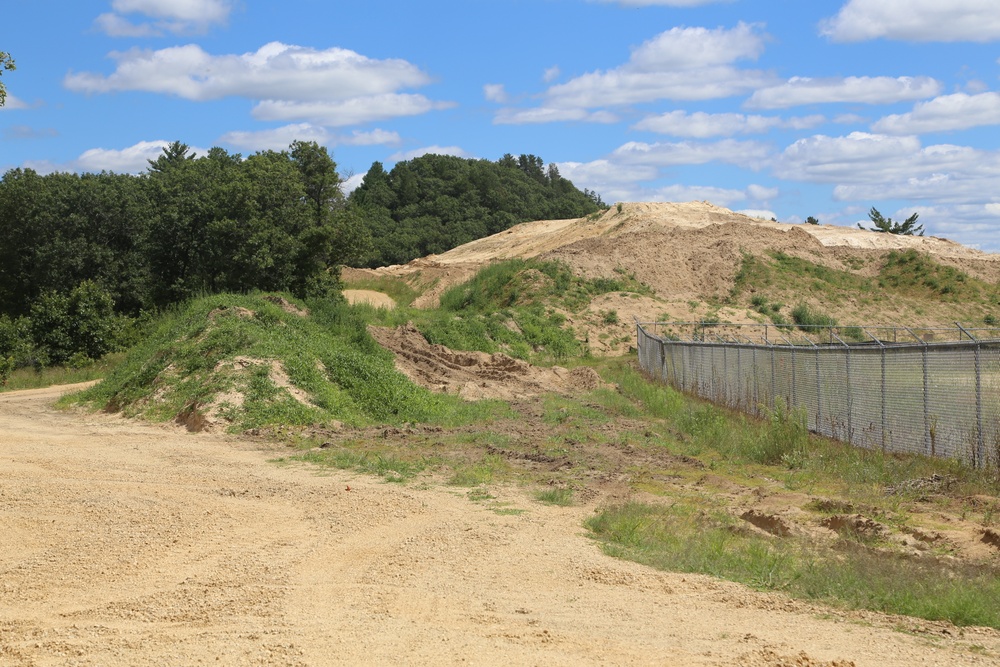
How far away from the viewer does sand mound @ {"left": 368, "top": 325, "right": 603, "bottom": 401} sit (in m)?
26.2

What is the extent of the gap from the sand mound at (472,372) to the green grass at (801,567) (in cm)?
1409

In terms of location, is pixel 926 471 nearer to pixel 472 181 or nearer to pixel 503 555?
pixel 503 555

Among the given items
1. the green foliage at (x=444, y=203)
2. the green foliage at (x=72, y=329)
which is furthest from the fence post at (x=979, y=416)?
the green foliage at (x=444, y=203)

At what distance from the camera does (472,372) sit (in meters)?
30.5

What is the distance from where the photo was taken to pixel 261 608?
24.8 ft

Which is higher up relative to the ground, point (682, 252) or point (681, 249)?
point (681, 249)

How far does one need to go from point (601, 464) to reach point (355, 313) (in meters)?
15.9

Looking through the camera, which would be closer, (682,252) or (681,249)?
(682,252)

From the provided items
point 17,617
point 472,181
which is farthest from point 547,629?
point 472,181

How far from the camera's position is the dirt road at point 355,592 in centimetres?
661

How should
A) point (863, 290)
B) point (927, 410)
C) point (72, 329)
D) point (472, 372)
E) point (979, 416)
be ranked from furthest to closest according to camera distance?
point (863, 290) → point (72, 329) → point (472, 372) → point (927, 410) → point (979, 416)

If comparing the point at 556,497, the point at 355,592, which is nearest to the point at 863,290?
the point at 556,497

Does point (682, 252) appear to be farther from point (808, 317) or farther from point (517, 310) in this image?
point (517, 310)

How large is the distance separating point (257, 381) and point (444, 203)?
85728 millimetres
